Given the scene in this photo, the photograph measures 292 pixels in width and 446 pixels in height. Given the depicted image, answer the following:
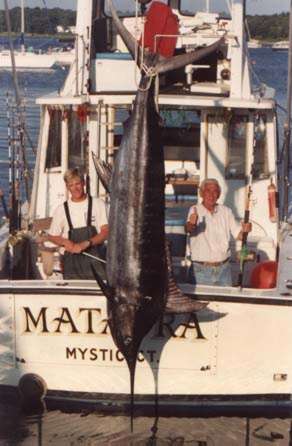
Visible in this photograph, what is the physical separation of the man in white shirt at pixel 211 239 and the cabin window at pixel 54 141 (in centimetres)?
199

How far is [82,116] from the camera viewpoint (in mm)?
8602

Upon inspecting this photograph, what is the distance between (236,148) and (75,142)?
5.00 feet

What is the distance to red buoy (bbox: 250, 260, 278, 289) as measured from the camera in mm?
7664

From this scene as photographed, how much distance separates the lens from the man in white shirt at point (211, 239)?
751cm

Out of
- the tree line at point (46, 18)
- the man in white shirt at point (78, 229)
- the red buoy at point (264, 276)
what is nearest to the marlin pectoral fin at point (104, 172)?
the man in white shirt at point (78, 229)

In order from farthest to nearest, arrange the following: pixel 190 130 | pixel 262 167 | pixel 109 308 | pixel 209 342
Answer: pixel 190 130 → pixel 262 167 → pixel 209 342 → pixel 109 308

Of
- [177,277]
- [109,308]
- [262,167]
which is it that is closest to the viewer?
[109,308]

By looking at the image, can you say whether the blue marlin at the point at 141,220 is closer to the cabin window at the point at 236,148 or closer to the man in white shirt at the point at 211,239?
the man in white shirt at the point at 211,239

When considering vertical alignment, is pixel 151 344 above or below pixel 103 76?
below

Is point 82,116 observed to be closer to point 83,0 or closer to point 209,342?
point 83,0

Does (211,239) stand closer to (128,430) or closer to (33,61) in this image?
(128,430)

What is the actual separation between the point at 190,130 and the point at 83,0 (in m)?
1.80

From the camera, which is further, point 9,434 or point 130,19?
point 130,19

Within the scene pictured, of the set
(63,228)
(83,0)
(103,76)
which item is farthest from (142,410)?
(83,0)
